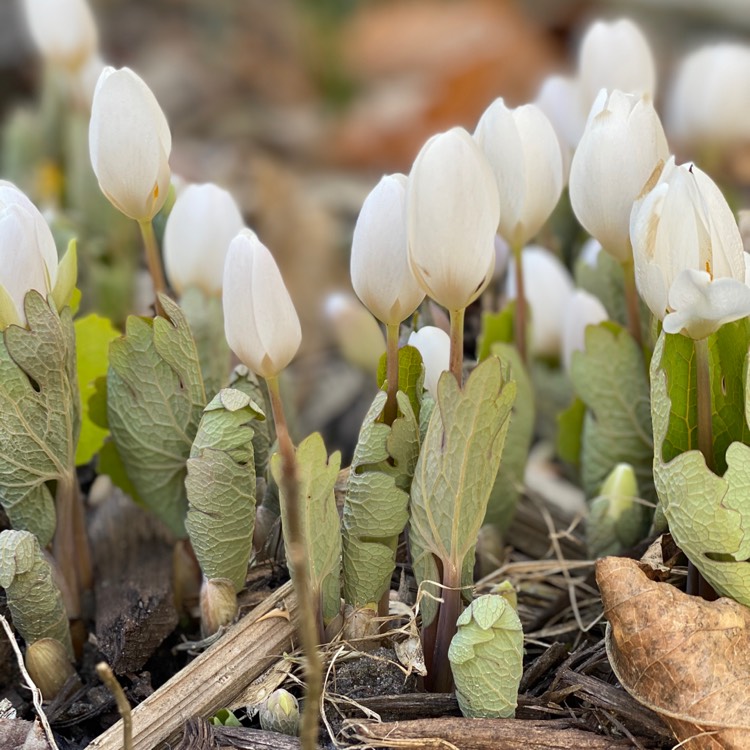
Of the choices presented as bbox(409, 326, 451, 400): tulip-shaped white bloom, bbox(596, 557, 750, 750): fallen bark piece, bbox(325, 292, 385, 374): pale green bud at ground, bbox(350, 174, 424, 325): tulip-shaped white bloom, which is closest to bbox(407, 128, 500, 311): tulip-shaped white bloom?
bbox(350, 174, 424, 325): tulip-shaped white bloom

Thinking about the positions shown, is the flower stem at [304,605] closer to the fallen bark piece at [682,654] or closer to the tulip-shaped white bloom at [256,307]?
the tulip-shaped white bloom at [256,307]

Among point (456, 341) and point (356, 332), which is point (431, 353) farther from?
point (356, 332)

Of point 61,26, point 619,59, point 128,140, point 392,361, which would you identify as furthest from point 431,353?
point 61,26

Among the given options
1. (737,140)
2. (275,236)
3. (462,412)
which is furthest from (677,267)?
(275,236)

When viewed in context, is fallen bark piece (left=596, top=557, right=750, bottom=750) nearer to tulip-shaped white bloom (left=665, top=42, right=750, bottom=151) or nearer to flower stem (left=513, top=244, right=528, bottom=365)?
flower stem (left=513, top=244, right=528, bottom=365)

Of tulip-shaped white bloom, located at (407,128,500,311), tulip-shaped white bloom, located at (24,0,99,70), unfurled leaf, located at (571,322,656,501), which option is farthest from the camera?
tulip-shaped white bloom, located at (24,0,99,70)

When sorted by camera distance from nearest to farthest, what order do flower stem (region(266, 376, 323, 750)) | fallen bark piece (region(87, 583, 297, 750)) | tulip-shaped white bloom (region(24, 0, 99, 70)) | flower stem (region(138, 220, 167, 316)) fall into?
flower stem (region(266, 376, 323, 750)) < fallen bark piece (region(87, 583, 297, 750)) < flower stem (region(138, 220, 167, 316)) < tulip-shaped white bloom (region(24, 0, 99, 70))

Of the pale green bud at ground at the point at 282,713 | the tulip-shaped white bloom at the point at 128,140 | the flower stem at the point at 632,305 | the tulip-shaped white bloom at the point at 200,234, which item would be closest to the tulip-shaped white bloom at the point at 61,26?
the tulip-shaped white bloom at the point at 200,234
